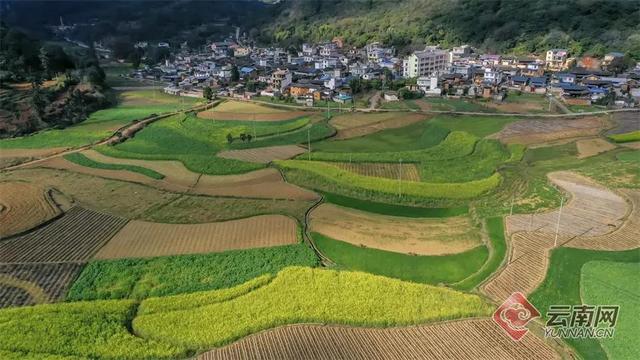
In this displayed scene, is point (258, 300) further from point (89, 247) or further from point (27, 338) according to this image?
point (89, 247)

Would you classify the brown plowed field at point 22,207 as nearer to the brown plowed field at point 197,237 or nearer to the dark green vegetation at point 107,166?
the dark green vegetation at point 107,166

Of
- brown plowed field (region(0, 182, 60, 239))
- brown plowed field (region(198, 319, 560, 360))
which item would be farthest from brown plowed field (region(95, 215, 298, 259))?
brown plowed field (region(198, 319, 560, 360))

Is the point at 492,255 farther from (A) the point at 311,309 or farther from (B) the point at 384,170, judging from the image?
(B) the point at 384,170

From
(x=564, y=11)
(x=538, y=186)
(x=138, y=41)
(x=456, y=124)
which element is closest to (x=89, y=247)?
(x=538, y=186)

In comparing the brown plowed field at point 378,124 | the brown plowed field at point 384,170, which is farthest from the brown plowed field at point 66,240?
the brown plowed field at point 378,124

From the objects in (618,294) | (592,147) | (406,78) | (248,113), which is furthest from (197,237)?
(406,78)
